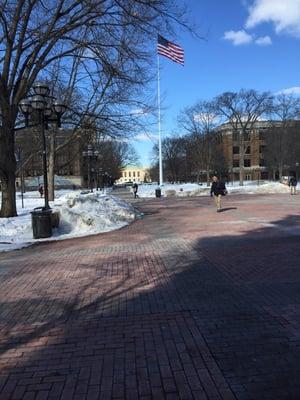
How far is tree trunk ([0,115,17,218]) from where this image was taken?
19.3 m

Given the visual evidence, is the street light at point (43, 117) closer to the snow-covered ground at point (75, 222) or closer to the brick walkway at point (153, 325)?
the snow-covered ground at point (75, 222)

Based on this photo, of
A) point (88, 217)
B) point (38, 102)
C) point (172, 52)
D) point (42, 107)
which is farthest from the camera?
point (172, 52)

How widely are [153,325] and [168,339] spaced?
0.55 metres

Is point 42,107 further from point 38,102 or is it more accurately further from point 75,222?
point 75,222

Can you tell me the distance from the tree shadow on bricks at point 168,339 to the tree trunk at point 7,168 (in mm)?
11108

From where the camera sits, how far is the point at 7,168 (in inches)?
772

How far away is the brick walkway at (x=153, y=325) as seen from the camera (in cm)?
430

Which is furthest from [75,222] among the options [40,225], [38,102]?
[38,102]

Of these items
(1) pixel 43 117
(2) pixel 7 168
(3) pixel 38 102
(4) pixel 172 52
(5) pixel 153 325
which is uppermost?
(4) pixel 172 52

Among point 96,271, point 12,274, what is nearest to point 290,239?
point 96,271

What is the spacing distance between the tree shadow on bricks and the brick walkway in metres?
0.01

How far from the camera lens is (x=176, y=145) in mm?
108500

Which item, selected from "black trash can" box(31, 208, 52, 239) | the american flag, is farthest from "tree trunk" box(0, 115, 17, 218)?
the american flag

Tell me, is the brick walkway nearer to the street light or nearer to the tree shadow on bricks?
the tree shadow on bricks
